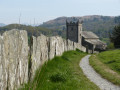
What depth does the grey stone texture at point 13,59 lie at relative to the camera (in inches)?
195

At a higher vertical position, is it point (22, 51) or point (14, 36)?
point (14, 36)

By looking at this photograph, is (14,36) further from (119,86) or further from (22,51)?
(119,86)

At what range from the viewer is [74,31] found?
283ft

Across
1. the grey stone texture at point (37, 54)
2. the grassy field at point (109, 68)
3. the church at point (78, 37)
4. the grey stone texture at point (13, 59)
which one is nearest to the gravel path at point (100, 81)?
the grassy field at point (109, 68)

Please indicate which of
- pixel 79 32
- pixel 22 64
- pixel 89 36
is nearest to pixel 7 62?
pixel 22 64

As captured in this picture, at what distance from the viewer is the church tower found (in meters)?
85.3

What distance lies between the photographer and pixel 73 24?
287ft

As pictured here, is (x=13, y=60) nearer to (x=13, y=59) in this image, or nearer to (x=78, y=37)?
(x=13, y=59)

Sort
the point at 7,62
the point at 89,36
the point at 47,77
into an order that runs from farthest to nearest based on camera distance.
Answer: the point at 89,36
the point at 47,77
the point at 7,62

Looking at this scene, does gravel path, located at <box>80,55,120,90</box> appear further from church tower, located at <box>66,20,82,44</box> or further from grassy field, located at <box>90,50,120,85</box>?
church tower, located at <box>66,20,82,44</box>

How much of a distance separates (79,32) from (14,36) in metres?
81.1

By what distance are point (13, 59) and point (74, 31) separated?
81.1 metres

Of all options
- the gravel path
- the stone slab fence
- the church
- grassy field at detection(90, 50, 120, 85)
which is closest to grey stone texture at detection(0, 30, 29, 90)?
the stone slab fence

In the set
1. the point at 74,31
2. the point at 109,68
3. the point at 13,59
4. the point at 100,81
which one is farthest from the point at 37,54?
the point at 74,31
